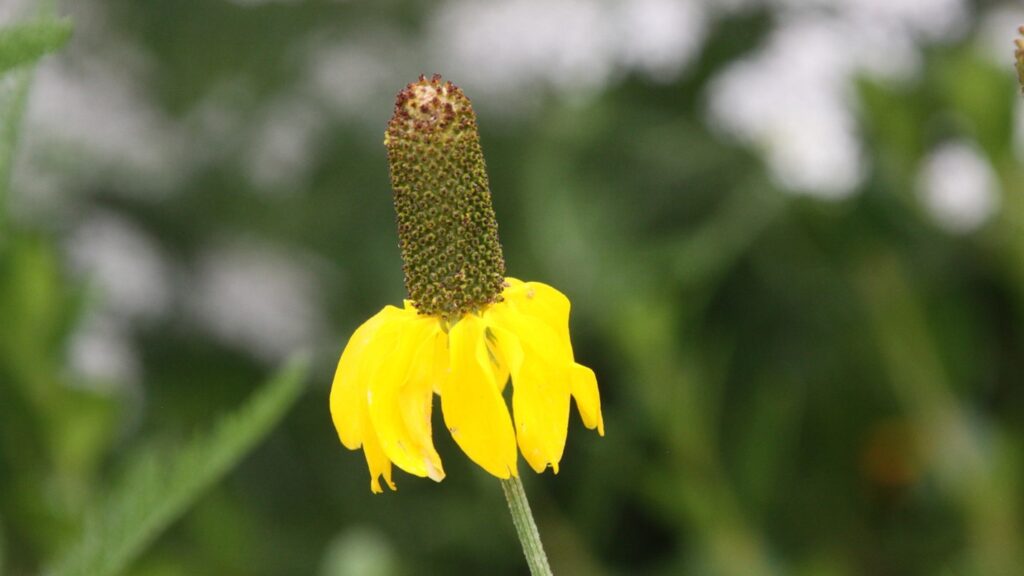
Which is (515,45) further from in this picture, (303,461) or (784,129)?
(303,461)

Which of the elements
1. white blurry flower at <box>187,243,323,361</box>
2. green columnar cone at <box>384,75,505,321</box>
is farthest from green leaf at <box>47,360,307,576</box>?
white blurry flower at <box>187,243,323,361</box>

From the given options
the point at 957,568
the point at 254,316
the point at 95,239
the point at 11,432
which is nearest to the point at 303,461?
the point at 254,316

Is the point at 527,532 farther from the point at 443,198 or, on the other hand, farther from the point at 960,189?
the point at 960,189

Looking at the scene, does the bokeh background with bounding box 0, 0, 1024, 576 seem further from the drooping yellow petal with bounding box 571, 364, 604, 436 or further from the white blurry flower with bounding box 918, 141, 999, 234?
the drooping yellow petal with bounding box 571, 364, 604, 436

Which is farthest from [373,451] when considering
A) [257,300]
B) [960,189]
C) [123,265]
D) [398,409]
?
[257,300]

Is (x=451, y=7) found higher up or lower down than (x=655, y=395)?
higher up

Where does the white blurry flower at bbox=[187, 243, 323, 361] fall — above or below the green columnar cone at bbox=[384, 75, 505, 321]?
below

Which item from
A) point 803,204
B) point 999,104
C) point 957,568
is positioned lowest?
point 957,568

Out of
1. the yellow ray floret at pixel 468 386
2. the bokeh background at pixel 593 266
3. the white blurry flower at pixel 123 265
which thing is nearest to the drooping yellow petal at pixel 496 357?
the yellow ray floret at pixel 468 386
